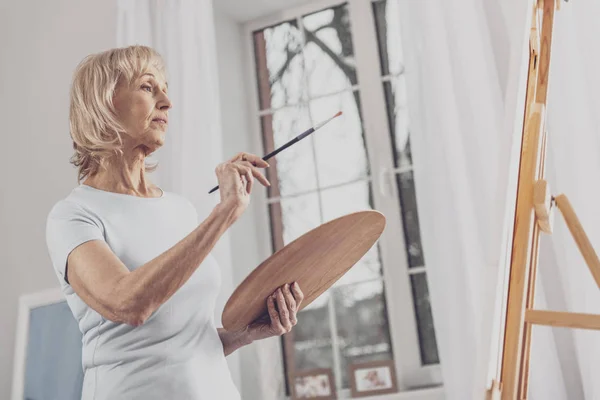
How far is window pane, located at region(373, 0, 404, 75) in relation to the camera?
2859 mm

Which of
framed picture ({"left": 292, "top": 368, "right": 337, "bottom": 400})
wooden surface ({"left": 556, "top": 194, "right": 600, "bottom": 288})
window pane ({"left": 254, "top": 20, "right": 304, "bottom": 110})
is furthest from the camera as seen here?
window pane ({"left": 254, "top": 20, "right": 304, "bottom": 110})

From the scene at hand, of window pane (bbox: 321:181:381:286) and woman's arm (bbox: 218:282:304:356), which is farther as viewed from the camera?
window pane (bbox: 321:181:381:286)

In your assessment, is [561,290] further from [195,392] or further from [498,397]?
[498,397]

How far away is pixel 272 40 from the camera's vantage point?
3203mm

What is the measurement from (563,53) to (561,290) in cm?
66

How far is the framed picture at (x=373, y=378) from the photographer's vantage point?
100 inches

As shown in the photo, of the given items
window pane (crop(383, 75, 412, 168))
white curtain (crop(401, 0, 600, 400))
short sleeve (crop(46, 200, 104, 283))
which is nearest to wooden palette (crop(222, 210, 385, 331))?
short sleeve (crop(46, 200, 104, 283))

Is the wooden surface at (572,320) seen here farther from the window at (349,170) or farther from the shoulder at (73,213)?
the window at (349,170)

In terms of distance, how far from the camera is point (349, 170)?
2.91 meters

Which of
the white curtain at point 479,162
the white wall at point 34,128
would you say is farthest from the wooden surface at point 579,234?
the white wall at point 34,128

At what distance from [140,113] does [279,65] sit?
6.73ft

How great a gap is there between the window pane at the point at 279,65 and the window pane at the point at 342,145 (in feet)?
0.61

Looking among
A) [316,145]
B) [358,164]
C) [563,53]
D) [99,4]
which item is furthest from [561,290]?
[99,4]

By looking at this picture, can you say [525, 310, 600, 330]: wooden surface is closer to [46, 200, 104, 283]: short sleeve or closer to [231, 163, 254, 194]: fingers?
[231, 163, 254, 194]: fingers
